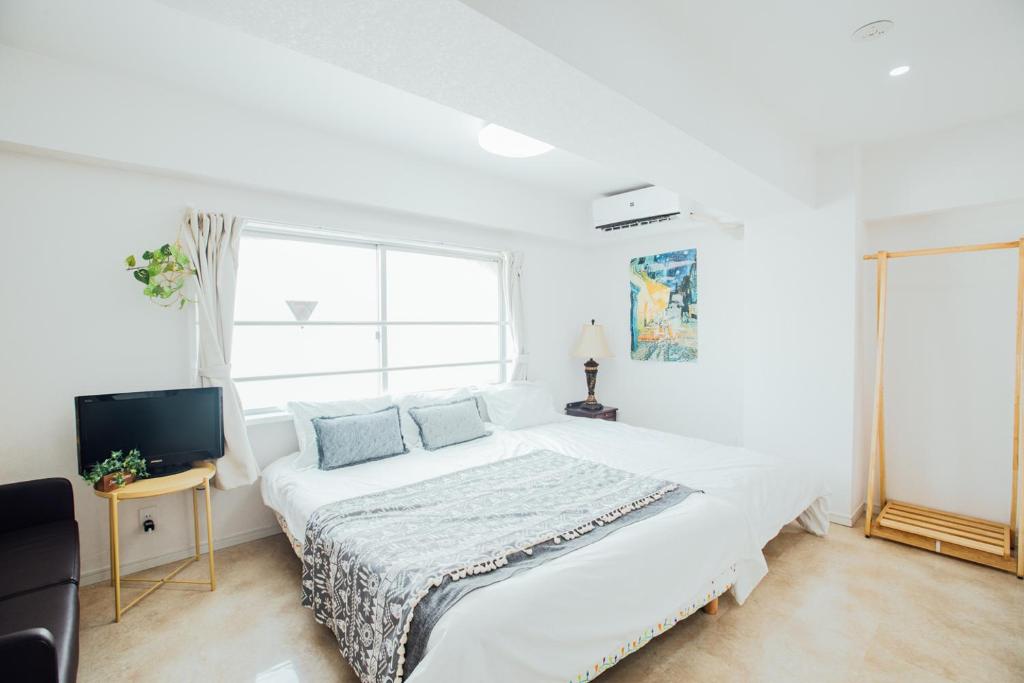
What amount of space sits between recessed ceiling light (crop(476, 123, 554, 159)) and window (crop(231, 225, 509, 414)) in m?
1.32

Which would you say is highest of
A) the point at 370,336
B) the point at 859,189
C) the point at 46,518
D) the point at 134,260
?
the point at 859,189

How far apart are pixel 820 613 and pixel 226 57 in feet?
12.7

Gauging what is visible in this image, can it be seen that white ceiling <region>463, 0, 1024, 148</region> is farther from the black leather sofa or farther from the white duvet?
the black leather sofa

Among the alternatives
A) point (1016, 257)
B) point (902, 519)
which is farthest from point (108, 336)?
point (1016, 257)

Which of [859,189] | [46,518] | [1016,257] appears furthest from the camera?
[859,189]

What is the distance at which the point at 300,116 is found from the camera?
280 cm

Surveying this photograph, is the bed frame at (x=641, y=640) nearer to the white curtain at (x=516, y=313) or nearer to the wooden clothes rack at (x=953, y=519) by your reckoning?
the wooden clothes rack at (x=953, y=519)

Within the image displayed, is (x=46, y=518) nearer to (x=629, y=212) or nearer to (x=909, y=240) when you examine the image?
(x=629, y=212)

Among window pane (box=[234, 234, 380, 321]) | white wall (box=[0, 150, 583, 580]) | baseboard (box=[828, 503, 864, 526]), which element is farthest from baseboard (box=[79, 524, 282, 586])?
baseboard (box=[828, 503, 864, 526])

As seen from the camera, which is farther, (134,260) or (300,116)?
(300,116)

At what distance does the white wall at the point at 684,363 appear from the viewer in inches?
161

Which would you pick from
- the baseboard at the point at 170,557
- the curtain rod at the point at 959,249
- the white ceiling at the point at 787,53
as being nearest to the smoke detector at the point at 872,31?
the white ceiling at the point at 787,53

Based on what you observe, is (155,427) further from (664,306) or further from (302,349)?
(664,306)

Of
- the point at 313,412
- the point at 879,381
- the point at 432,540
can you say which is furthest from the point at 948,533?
the point at 313,412
